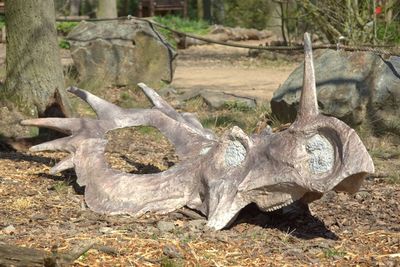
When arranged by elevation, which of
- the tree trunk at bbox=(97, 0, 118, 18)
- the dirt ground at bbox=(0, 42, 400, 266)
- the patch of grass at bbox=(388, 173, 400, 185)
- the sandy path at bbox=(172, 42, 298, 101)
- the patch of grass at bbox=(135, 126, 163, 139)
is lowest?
the sandy path at bbox=(172, 42, 298, 101)

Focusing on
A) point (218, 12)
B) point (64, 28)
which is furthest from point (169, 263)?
point (218, 12)

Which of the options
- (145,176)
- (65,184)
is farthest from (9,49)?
(145,176)

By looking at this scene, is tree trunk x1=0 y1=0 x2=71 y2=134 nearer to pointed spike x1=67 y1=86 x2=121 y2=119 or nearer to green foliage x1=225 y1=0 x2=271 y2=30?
pointed spike x1=67 y1=86 x2=121 y2=119

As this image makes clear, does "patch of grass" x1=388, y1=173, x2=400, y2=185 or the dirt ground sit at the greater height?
the dirt ground

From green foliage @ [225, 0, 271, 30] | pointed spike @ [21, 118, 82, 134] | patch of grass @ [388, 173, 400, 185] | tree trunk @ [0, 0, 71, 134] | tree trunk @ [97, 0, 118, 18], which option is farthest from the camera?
green foliage @ [225, 0, 271, 30]

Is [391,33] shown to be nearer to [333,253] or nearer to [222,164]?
[222,164]

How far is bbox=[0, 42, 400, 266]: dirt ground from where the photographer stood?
4258 millimetres

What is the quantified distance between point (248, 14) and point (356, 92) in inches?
686

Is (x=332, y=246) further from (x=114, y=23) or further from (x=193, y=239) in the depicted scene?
(x=114, y=23)

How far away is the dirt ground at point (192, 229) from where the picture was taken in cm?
426

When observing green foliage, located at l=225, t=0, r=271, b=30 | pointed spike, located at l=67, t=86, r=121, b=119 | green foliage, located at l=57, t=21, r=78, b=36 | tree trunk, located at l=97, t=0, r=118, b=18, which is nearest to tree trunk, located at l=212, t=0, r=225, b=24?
green foliage, located at l=225, t=0, r=271, b=30

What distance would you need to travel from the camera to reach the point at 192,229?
4723mm

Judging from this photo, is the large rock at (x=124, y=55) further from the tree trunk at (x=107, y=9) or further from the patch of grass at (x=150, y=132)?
the tree trunk at (x=107, y=9)

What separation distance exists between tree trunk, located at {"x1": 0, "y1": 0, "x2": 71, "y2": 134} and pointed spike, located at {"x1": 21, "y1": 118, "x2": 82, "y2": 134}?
183cm
